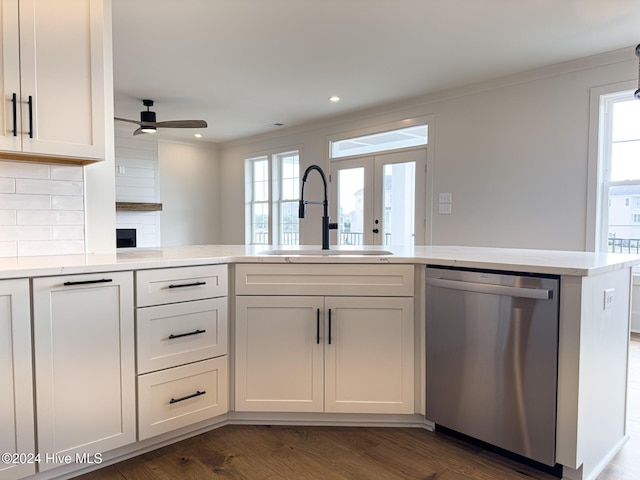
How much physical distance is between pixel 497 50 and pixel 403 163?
6.24 ft

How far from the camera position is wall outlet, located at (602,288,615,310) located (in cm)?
171

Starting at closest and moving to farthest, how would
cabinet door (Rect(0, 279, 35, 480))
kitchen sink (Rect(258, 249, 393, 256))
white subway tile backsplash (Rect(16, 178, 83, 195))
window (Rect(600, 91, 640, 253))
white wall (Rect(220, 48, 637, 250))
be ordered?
cabinet door (Rect(0, 279, 35, 480)) < white subway tile backsplash (Rect(16, 178, 83, 195)) < kitchen sink (Rect(258, 249, 393, 256)) < window (Rect(600, 91, 640, 253)) < white wall (Rect(220, 48, 637, 250))

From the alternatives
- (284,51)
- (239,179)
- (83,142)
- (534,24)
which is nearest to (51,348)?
(83,142)

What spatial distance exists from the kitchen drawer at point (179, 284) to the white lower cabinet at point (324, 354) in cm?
15

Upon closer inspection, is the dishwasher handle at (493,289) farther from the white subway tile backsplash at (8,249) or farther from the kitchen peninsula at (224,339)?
the white subway tile backsplash at (8,249)

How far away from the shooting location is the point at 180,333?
1.91m

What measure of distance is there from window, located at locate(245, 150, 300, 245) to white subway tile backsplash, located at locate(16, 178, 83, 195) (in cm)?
488

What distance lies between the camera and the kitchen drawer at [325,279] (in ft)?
6.71

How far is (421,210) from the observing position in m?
5.20

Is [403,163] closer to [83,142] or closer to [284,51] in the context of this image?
[284,51]

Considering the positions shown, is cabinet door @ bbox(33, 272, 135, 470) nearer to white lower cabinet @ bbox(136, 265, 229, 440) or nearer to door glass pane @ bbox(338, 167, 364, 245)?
white lower cabinet @ bbox(136, 265, 229, 440)

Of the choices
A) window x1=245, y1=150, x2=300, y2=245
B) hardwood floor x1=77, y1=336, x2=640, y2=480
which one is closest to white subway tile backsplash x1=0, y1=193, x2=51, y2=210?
hardwood floor x1=77, y1=336, x2=640, y2=480

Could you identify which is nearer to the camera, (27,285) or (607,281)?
(27,285)

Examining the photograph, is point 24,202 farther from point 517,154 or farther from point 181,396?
point 517,154
